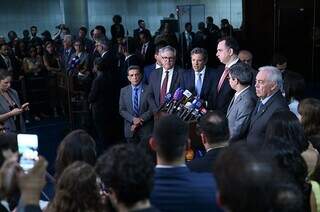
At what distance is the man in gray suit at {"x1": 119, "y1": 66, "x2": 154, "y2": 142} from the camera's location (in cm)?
569

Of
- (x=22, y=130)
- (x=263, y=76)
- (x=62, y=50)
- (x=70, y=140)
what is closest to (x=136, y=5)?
(x=62, y=50)

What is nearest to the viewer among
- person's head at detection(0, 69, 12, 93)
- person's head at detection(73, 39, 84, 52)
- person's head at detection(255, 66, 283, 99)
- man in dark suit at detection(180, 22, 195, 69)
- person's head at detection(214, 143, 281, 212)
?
person's head at detection(214, 143, 281, 212)

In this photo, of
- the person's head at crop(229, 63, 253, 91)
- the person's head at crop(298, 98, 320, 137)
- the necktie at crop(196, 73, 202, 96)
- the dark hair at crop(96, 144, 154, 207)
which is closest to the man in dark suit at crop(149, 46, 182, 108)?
the necktie at crop(196, 73, 202, 96)

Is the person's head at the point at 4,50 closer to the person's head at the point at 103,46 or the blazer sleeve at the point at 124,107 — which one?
the person's head at the point at 103,46

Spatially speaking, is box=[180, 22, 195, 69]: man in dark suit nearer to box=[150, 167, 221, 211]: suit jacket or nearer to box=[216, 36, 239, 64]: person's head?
box=[216, 36, 239, 64]: person's head

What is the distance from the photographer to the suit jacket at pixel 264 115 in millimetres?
3977

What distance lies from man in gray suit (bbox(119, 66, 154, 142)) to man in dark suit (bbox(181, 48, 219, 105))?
54cm

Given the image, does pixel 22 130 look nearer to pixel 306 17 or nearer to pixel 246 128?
pixel 246 128

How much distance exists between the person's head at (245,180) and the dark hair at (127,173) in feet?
1.16

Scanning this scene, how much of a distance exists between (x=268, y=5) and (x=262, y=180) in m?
11.4

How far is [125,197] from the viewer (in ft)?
6.31

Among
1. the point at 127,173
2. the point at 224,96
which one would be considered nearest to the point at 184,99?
the point at 224,96

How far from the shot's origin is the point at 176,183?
2359mm

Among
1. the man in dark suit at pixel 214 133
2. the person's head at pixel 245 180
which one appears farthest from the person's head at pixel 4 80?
the person's head at pixel 245 180
